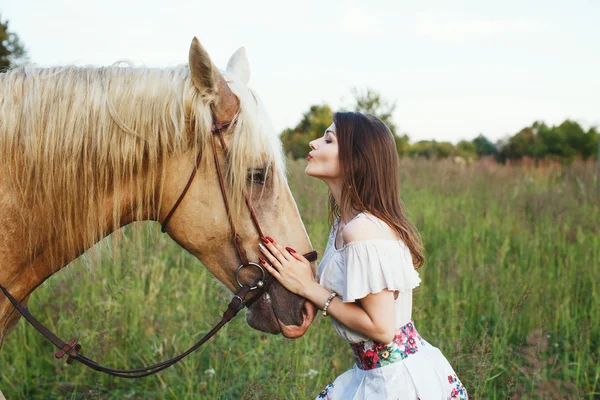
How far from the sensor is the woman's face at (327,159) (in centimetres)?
189

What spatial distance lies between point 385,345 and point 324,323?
5.04 feet

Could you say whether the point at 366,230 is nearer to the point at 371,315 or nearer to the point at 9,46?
the point at 371,315

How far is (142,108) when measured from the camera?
163 centimetres

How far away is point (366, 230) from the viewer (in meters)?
1.69

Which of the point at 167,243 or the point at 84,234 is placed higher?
the point at 84,234

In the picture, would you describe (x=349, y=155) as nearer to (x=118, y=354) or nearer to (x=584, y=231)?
(x=118, y=354)

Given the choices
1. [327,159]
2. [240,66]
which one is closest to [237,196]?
[327,159]

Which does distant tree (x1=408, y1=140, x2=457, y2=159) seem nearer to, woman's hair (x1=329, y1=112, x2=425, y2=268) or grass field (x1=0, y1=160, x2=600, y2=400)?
grass field (x1=0, y1=160, x2=600, y2=400)

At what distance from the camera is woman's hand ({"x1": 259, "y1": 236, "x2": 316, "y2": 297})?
66.6 inches

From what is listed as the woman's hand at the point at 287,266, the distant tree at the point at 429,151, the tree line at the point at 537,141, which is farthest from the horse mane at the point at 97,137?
the tree line at the point at 537,141

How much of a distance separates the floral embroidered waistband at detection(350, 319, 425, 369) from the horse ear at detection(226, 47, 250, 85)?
1.17 metres

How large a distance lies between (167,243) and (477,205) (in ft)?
12.3

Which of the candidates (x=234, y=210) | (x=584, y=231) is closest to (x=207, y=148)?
(x=234, y=210)

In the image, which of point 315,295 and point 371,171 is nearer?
point 315,295
